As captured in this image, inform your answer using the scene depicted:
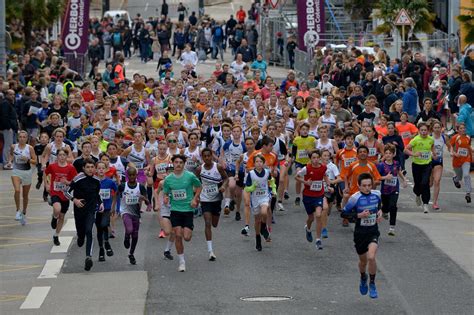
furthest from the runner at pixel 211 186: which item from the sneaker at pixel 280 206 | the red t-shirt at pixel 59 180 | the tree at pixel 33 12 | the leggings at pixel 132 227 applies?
the tree at pixel 33 12

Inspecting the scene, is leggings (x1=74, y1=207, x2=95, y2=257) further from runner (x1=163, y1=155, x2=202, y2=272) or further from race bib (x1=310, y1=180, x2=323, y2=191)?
race bib (x1=310, y1=180, x2=323, y2=191)

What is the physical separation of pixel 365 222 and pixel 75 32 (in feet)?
98.4

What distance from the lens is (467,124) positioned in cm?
2958

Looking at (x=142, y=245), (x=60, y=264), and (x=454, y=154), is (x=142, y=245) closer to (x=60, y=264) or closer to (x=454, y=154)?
(x=60, y=264)

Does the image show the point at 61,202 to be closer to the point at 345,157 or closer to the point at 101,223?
the point at 101,223

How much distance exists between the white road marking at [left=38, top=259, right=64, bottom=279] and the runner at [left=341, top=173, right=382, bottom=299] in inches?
179

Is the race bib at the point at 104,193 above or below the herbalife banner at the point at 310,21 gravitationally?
below

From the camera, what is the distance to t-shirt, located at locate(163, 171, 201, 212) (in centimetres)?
1933

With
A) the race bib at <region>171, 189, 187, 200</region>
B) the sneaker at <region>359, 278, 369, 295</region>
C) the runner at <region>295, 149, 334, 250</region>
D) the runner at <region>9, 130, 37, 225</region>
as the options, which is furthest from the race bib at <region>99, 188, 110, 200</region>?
the sneaker at <region>359, 278, 369, 295</region>

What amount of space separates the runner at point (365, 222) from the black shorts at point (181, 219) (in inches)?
110

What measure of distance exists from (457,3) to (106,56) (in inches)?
584

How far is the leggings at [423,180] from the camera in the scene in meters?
24.5

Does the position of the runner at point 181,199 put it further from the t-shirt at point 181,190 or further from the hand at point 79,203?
the hand at point 79,203

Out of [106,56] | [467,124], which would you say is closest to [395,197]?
[467,124]
